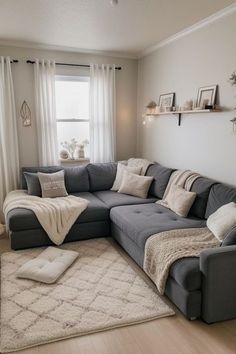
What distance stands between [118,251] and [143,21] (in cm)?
262

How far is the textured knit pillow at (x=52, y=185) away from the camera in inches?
158

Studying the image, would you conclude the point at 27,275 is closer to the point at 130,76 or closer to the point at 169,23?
the point at 169,23

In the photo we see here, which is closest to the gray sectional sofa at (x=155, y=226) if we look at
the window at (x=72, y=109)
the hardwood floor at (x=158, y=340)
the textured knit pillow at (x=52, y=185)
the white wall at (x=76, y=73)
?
the hardwood floor at (x=158, y=340)

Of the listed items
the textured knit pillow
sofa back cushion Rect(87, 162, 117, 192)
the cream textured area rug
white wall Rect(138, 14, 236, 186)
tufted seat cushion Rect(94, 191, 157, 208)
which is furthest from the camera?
sofa back cushion Rect(87, 162, 117, 192)

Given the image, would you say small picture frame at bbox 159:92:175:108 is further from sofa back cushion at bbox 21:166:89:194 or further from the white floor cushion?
the white floor cushion

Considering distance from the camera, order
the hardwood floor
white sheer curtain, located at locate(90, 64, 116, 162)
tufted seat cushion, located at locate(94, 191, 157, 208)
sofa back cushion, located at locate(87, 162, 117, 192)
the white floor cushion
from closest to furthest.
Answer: the hardwood floor → the white floor cushion → tufted seat cushion, located at locate(94, 191, 157, 208) → sofa back cushion, located at locate(87, 162, 117, 192) → white sheer curtain, located at locate(90, 64, 116, 162)

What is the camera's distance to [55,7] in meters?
2.88

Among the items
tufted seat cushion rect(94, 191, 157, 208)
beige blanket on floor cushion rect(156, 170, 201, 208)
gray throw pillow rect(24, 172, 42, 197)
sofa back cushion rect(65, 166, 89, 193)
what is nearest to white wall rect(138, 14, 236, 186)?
beige blanket on floor cushion rect(156, 170, 201, 208)

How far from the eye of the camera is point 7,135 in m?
4.29

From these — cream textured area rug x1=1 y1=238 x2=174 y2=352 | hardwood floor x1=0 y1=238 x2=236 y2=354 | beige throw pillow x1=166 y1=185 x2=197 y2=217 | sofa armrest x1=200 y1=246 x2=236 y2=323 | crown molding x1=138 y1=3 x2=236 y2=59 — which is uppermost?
crown molding x1=138 y1=3 x2=236 y2=59

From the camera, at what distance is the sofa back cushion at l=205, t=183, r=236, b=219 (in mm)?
2850

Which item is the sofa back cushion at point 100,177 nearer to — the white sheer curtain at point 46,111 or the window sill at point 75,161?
the window sill at point 75,161

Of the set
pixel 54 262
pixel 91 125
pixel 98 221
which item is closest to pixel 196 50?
pixel 91 125

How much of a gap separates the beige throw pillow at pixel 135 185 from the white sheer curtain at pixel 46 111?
1.18 meters
